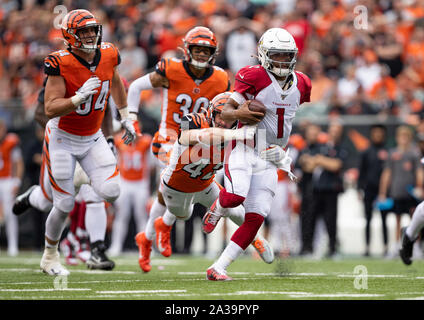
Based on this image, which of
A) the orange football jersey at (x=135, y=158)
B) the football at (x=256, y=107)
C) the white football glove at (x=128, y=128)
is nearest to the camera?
the football at (x=256, y=107)

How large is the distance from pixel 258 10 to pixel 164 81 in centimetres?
789

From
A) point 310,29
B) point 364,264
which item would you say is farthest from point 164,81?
point 310,29

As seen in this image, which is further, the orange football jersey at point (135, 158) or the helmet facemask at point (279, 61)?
the orange football jersey at point (135, 158)

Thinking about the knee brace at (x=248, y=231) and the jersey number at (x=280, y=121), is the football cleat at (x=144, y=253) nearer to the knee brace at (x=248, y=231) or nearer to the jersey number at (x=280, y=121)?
the knee brace at (x=248, y=231)

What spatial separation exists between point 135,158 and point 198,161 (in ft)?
19.9

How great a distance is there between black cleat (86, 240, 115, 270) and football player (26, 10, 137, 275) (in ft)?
2.32

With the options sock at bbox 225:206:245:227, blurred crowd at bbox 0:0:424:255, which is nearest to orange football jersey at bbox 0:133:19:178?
blurred crowd at bbox 0:0:424:255

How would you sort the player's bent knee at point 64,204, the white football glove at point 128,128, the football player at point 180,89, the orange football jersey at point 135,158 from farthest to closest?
the orange football jersey at point 135,158
the football player at point 180,89
the white football glove at point 128,128
the player's bent knee at point 64,204

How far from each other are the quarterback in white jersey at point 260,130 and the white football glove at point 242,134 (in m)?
0.06

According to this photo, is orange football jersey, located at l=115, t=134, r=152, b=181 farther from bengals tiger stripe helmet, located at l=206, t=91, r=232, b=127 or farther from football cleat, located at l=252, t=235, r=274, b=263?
bengals tiger stripe helmet, located at l=206, t=91, r=232, b=127

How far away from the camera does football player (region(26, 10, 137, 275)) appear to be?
6.89 metres

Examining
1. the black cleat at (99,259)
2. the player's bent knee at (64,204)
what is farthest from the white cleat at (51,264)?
the black cleat at (99,259)

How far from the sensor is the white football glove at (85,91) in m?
6.64

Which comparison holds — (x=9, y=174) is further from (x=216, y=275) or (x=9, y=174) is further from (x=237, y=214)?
(x=216, y=275)
